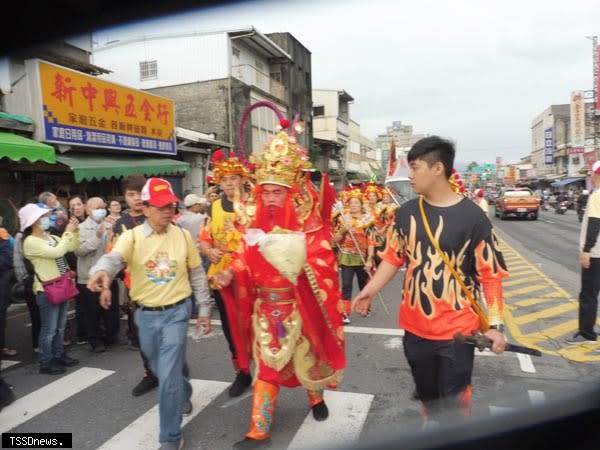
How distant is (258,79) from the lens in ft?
73.0

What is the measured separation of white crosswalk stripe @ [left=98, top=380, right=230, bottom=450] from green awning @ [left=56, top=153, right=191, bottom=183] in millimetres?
6647

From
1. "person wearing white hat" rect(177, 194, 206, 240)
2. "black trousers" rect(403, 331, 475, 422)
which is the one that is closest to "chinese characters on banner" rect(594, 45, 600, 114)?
"person wearing white hat" rect(177, 194, 206, 240)

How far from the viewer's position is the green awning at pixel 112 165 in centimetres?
952

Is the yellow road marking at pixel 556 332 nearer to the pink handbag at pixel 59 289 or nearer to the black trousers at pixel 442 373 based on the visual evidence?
the black trousers at pixel 442 373

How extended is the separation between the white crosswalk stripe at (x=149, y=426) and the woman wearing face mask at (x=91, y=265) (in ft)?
5.69

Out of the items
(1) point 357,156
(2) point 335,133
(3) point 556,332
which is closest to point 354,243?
(3) point 556,332

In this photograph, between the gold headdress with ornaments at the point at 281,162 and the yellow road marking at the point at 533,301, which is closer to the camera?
the gold headdress with ornaments at the point at 281,162

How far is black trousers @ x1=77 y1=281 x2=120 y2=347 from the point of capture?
5332 mm

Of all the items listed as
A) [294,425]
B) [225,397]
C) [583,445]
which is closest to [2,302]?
[225,397]

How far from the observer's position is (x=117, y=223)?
445 centimetres

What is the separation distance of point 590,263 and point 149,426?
454 cm

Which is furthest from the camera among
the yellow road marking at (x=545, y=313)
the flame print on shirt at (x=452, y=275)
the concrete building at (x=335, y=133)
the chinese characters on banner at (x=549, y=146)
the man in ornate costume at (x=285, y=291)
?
the chinese characters on banner at (x=549, y=146)

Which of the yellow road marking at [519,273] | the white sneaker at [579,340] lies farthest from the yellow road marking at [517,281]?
the white sneaker at [579,340]

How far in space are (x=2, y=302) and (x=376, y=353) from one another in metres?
3.64
